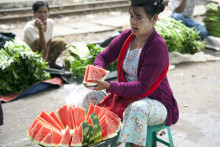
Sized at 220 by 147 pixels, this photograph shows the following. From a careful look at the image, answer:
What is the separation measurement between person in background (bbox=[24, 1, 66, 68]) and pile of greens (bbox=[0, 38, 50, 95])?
2.20 ft

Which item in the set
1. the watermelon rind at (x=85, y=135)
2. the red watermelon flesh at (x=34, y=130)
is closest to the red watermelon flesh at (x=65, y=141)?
the watermelon rind at (x=85, y=135)

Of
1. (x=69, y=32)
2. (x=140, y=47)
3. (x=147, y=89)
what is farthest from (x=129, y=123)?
(x=69, y=32)

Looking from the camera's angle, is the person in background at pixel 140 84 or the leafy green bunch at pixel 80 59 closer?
the person in background at pixel 140 84

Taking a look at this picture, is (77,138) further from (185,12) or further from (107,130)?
(185,12)

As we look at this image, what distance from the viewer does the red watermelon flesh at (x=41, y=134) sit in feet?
7.98

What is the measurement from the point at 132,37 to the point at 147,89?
61 centimetres

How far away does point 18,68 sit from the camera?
5016 mm

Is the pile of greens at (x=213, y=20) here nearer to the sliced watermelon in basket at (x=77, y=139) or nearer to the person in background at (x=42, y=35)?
the person in background at (x=42, y=35)

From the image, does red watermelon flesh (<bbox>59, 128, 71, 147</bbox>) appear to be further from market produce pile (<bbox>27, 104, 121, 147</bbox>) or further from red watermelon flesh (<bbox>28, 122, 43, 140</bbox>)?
red watermelon flesh (<bbox>28, 122, 43, 140</bbox>)

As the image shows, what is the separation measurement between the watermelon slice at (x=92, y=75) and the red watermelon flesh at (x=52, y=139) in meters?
0.51

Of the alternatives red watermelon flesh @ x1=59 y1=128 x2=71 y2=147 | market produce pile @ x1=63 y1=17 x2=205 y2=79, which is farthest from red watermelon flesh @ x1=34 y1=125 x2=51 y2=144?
market produce pile @ x1=63 y1=17 x2=205 y2=79

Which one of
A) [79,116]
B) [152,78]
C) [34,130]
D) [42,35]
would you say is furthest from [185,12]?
[34,130]

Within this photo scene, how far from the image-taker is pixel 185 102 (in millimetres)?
4629

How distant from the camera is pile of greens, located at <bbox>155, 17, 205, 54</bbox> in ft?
20.7
